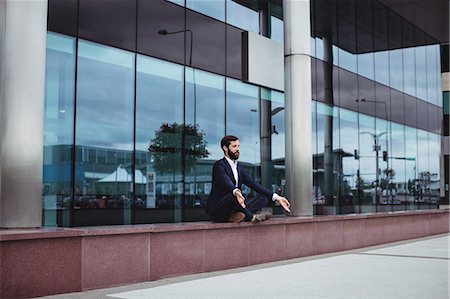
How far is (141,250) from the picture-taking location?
7.60m

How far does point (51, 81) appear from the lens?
13938 mm

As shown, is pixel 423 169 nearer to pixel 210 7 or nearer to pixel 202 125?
pixel 202 125

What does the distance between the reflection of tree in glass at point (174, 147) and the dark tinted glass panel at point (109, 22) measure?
3071 mm

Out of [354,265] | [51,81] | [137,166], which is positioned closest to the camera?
[354,265]

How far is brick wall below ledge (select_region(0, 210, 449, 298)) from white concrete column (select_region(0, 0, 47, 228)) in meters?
0.55

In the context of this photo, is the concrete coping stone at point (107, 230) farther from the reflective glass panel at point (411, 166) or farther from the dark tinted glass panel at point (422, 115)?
the dark tinted glass panel at point (422, 115)

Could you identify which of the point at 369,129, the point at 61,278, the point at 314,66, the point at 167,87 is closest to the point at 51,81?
the point at 167,87

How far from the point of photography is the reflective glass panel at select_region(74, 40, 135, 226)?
47.0 ft

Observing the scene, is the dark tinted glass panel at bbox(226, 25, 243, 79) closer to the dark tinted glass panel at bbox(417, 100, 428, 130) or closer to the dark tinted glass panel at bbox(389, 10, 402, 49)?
the dark tinted glass panel at bbox(389, 10, 402, 49)

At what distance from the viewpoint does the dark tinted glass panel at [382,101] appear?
80.5ft

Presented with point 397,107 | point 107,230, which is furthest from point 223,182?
point 397,107

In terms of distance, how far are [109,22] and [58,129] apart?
2.76m

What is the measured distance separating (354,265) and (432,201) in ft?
69.8

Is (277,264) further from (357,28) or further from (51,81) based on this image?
(357,28)
